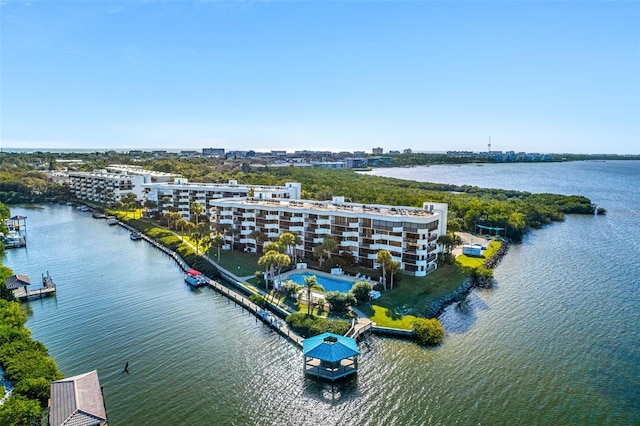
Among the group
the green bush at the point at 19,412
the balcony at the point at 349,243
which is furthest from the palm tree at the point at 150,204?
the green bush at the point at 19,412

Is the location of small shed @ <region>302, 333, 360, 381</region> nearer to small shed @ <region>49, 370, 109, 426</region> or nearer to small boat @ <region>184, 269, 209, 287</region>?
small shed @ <region>49, 370, 109, 426</region>

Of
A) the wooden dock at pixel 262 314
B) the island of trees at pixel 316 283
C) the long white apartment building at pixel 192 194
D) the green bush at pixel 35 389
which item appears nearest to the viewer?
the green bush at pixel 35 389

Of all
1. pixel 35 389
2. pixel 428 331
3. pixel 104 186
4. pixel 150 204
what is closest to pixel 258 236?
pixel 428 331

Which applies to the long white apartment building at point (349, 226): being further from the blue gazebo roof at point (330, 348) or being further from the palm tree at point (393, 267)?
the blue gazebo roof at point (330, 348)

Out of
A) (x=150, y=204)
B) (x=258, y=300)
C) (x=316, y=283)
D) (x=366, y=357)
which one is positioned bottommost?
(x=366, y=357)

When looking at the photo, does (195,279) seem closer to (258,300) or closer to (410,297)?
(258,300)

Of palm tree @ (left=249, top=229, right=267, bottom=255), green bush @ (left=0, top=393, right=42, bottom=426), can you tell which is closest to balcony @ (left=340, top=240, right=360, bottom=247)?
palm tree @ (left=249, top=229, right=267, bottom=255)
